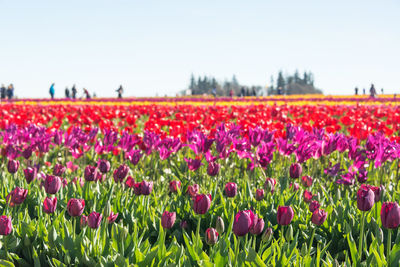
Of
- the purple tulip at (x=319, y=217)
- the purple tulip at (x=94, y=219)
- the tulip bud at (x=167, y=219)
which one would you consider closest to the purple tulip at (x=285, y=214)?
the purple tulip at (x=319, y=217)

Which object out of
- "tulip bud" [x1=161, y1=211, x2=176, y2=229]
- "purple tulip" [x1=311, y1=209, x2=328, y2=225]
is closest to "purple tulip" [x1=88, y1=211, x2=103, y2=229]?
"tulip bud" [x1=161, y1=211, x2=176, y2=229]

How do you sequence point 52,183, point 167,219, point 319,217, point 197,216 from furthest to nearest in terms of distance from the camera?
point 197,216, point 52,183, point 319,217, point 167,219

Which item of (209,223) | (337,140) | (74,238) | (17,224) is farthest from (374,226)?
(17,224)

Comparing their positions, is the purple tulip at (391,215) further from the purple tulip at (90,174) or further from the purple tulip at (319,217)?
the purple tulip at (90,174)

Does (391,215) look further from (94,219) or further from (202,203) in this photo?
(94,219)

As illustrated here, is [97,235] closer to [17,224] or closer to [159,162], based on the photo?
[17,224]

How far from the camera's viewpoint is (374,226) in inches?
104

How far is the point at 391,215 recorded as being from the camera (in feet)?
6.62

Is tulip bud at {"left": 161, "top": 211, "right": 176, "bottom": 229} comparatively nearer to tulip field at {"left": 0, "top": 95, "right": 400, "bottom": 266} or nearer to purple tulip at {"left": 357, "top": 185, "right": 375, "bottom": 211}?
tulip field at {"left": 0, "top": 95, "right": 400, "bottom": 266}

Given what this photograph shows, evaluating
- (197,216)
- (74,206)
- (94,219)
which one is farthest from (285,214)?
(74,206)

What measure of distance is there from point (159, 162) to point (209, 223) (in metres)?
2.09

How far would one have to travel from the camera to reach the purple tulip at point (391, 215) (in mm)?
2010

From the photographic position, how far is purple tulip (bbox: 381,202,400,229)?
6.59 feet

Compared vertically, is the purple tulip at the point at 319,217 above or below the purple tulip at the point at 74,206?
below
